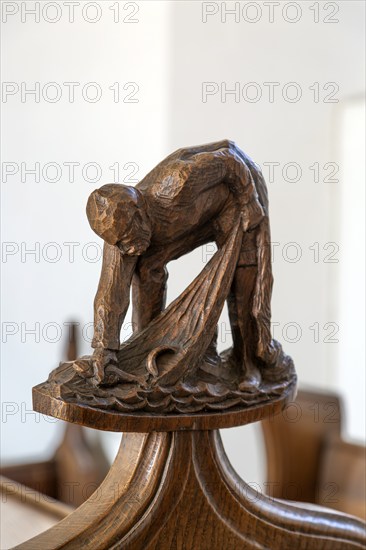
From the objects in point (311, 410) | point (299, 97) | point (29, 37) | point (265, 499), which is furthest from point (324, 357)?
point (265, 499)

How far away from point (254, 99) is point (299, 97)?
272 millimetres

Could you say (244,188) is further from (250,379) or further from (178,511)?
(178,511)

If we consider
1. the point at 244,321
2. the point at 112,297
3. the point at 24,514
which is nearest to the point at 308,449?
the point at 24,514

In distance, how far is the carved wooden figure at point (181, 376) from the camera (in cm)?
67

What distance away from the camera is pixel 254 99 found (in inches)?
129

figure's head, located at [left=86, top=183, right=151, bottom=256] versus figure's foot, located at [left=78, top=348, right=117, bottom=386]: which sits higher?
figure's head, located at [left=86, top=183, right=151, bottom=256]

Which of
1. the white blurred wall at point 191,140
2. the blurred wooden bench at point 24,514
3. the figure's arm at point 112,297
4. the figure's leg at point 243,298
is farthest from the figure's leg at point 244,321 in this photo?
the white blurred wall at point 191,140

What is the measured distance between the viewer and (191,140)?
3.09 m

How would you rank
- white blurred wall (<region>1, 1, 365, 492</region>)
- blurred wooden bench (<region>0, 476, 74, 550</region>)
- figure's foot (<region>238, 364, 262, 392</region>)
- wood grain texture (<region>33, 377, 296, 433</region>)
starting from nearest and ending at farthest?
1. wood grain texture (<region>33, 377, 296, 433</region>)
2. figure's foot (<region>238, 364, 262, 392</region>)
3. blurred wooden bench (<region>0, 476, 74, 550</region>)
4. white blurred wall (<region>1, 1, 365, 492</region>)

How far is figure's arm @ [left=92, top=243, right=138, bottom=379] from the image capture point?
2.30ft

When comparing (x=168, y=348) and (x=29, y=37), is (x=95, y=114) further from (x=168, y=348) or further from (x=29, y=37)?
(x=168, y=348)

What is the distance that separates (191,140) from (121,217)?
2451 mm

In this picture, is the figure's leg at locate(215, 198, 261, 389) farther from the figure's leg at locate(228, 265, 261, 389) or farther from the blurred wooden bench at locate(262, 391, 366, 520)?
the blurred wooden bench at locate(262, 391, 366, 520)

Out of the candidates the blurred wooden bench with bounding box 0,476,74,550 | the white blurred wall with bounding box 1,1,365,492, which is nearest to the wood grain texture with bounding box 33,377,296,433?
the blurred wooden bench with bounding box 0,476,74,550
